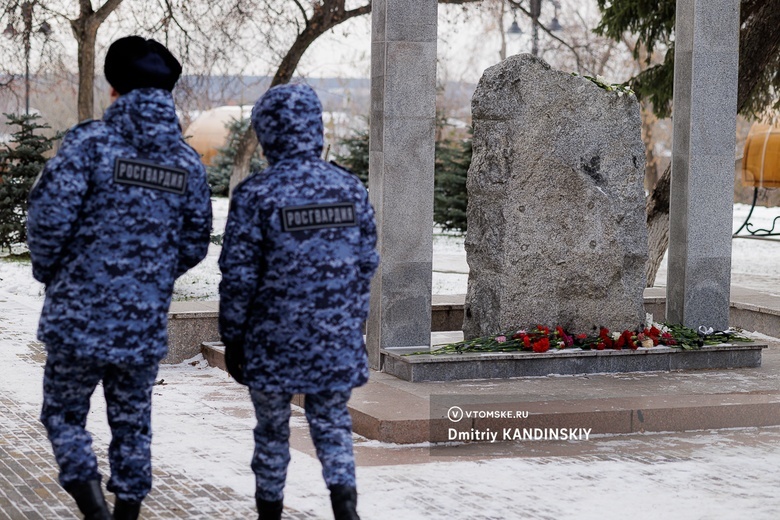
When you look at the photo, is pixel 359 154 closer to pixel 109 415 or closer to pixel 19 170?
pixel 19 170

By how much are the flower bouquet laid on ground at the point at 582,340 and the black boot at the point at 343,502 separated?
422 centimetres

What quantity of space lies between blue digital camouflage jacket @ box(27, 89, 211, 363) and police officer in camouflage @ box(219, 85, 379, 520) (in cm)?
27

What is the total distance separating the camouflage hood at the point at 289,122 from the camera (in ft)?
16.1

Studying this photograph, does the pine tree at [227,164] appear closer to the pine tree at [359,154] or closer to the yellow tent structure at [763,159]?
the pine tree at [359,154]

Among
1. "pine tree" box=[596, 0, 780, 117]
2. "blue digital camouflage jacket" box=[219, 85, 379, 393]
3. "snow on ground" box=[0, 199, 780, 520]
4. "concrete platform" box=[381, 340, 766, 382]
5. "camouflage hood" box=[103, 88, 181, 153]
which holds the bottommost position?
"snow on ground" box=[0, 199, 780, 520]

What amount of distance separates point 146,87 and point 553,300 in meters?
5.19

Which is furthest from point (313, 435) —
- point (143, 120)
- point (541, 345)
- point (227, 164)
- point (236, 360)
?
point (227, 164)

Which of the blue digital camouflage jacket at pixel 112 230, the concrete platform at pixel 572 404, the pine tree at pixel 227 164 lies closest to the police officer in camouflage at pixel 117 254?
the blue digital camouflage jacket at pixel 112 230

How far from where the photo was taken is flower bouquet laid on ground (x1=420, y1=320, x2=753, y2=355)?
9.15 metres

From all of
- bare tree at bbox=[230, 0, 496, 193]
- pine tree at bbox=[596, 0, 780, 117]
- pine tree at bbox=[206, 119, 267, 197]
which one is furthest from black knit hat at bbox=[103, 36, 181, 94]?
pine tree at bbox=[206, 119, 267, 197]

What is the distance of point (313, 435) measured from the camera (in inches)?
196

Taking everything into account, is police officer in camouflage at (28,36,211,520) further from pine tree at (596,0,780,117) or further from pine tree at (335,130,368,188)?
pine tree at (335,130,368,188)

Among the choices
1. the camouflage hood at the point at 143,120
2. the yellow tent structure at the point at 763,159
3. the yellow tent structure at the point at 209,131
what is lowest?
the camouflage hood at the point at 143,120

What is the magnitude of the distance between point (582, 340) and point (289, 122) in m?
5.02
